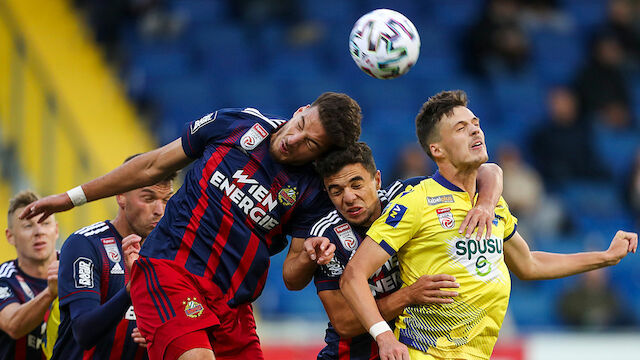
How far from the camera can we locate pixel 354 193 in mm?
5359

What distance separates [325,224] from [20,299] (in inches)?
102

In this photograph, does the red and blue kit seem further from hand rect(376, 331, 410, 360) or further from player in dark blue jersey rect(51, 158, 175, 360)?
hand rect(376, 331, 410, 360)

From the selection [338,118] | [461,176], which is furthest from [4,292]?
[461,176]

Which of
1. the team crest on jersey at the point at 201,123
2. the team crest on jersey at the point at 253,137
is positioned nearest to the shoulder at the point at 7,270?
the team crest on jersey at the point at 201,123

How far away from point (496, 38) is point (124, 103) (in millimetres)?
6155

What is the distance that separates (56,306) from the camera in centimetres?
641

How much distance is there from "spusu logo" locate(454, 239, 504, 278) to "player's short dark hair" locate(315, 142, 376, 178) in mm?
755

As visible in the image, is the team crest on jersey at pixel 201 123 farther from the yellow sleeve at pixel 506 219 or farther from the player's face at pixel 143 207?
the yellow sleeve at pixel 506 219

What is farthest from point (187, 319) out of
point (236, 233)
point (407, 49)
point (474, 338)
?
point (407, 49)

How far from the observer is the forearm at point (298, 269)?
523 cm

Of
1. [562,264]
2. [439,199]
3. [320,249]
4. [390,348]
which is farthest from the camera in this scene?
[562,264]

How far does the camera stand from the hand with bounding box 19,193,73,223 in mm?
5430

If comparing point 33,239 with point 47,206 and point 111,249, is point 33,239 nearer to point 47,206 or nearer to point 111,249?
point 111,249

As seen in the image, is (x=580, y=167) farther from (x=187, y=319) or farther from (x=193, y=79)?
(x=187, y=319)
